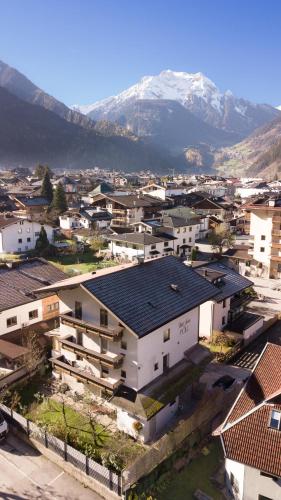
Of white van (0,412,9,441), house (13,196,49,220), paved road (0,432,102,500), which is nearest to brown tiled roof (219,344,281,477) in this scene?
paved road (0,432,102,500)

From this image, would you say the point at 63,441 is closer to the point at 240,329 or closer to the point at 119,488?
the point at 119,488

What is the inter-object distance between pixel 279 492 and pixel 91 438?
33.0 feet

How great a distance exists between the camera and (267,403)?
1739cm

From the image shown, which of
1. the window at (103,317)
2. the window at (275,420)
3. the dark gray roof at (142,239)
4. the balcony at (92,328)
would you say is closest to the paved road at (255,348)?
the window at (103,317)

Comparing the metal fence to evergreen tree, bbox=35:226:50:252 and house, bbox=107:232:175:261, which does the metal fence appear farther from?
evergreen tree, bbox=35:226:50:252

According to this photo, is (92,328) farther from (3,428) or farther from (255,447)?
(255,447)

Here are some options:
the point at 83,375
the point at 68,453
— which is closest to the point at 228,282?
the point at 83,375

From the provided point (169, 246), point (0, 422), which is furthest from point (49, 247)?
point (0, 422)

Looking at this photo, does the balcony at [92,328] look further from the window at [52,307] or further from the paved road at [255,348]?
the paved road at [255,348]

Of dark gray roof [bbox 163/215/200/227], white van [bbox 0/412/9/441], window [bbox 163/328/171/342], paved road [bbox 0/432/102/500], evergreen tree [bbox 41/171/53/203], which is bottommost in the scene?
paved road [bbox 0/432/102/500]

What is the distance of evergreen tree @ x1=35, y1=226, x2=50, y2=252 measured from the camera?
69062 millimetres

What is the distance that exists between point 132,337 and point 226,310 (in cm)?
1661

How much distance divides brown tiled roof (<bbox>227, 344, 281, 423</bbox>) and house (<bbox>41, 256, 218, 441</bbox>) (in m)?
4.45

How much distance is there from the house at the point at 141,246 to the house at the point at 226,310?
23856 millimetres
